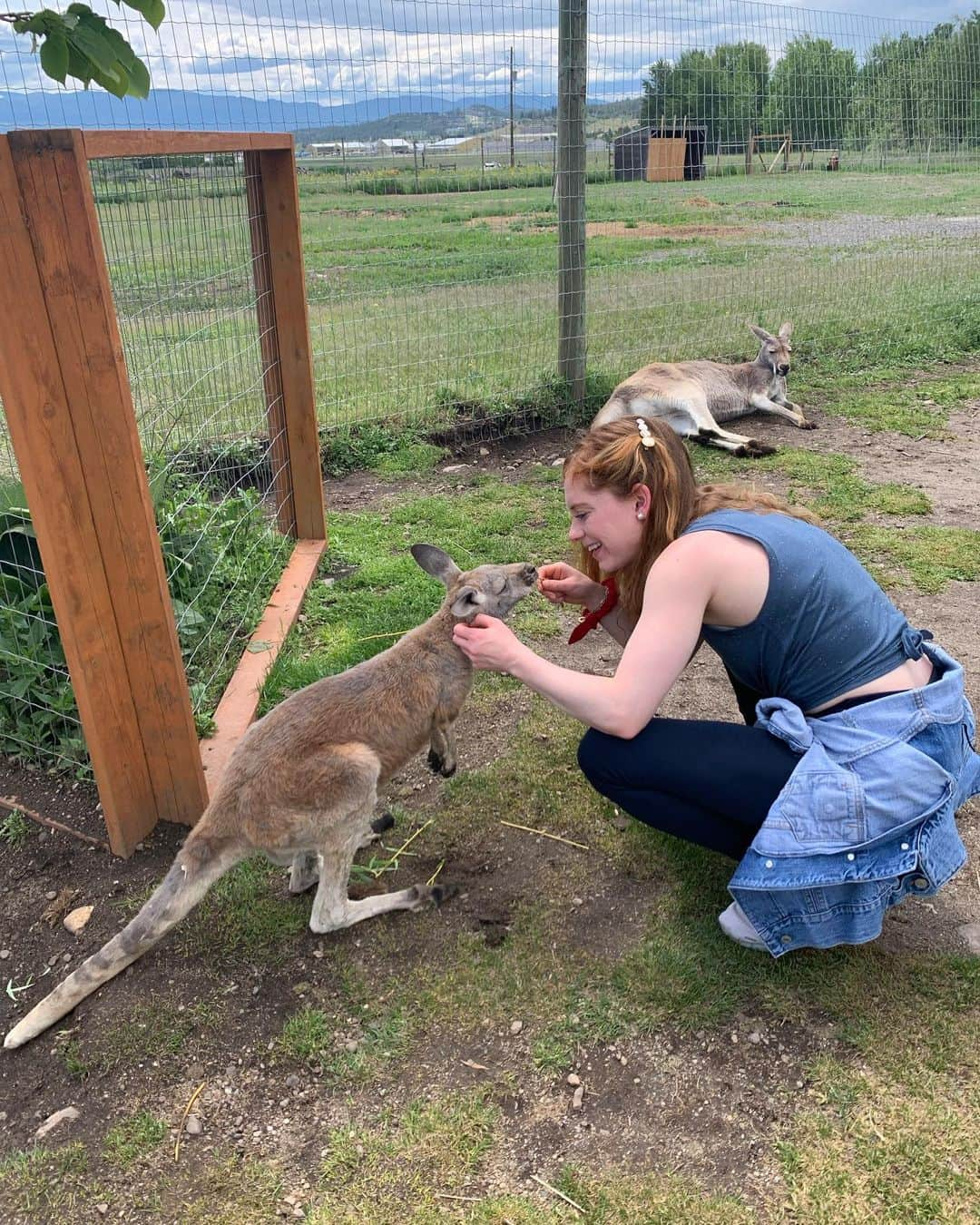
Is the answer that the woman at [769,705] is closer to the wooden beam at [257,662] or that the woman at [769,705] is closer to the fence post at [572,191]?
the wooden beam at [257,662]

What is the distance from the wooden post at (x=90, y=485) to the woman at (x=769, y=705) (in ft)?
3.71

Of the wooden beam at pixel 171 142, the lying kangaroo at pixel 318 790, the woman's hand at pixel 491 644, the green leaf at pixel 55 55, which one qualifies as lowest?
the lying kangaroo at pixel 318 790

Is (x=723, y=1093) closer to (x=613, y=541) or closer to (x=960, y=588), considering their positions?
(x=613, y=541)

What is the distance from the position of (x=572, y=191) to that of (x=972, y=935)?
633 centimetres

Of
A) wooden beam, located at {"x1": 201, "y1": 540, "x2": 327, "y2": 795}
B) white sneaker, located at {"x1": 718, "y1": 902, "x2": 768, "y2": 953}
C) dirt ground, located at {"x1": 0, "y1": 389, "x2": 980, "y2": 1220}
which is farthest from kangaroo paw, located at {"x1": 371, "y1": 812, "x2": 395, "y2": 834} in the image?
white sneaker, located at {"x1": 718, "y1": 902, "x2": 768, "y2": 953}

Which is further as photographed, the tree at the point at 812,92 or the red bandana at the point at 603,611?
the tree at the point at 812,92

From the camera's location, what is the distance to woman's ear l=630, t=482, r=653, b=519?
2.79m

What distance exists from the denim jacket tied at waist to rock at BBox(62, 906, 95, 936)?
204 cm

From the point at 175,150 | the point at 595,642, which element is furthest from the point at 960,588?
the point at 175,150

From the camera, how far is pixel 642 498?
2805mm

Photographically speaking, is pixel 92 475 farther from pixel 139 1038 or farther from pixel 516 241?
pixel 516 241

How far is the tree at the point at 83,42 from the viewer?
2.28m

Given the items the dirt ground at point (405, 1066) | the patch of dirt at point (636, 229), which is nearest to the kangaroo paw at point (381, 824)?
the dirt ground at point (405, 1066)

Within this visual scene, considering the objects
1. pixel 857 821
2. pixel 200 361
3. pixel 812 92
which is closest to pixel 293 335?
pixel 200 361
